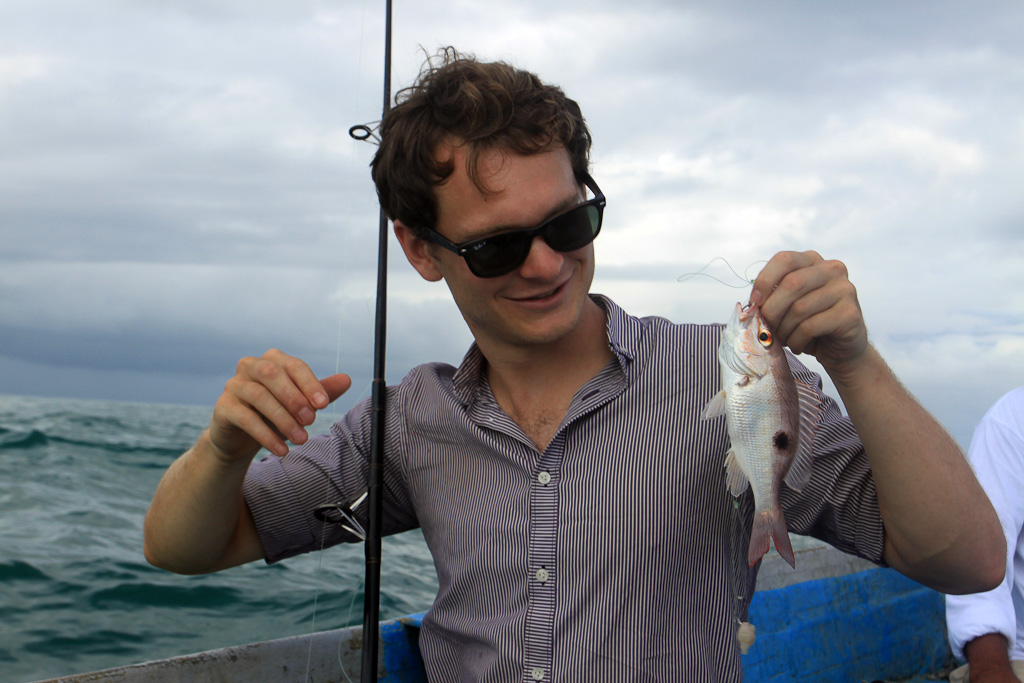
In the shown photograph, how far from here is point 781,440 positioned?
1.75 metres

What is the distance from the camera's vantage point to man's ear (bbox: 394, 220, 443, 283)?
260cm

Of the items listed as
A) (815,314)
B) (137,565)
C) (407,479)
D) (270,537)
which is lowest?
(137,565)

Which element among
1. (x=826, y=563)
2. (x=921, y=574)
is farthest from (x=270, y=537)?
(x=826, y=563)

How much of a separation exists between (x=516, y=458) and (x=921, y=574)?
1.09 metres

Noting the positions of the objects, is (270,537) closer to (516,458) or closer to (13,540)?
(516,458)

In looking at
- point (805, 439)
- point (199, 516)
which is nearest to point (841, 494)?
point (805, 439)

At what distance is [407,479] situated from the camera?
258 cm

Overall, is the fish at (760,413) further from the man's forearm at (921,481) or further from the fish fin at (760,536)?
the man's forearm at (921,481)

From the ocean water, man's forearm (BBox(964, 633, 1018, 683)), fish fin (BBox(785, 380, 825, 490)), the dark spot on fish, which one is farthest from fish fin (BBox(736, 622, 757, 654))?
the ocean water

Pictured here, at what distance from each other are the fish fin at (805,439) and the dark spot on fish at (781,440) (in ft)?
0.43

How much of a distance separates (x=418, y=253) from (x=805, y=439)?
1.42m

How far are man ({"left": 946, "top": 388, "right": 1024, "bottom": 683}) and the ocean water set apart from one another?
158 inches

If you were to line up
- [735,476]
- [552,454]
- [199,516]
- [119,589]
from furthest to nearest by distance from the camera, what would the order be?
[119,589] < [199,516] < [552,454] < [735,476]

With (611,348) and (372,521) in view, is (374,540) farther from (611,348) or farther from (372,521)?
(611,348)
